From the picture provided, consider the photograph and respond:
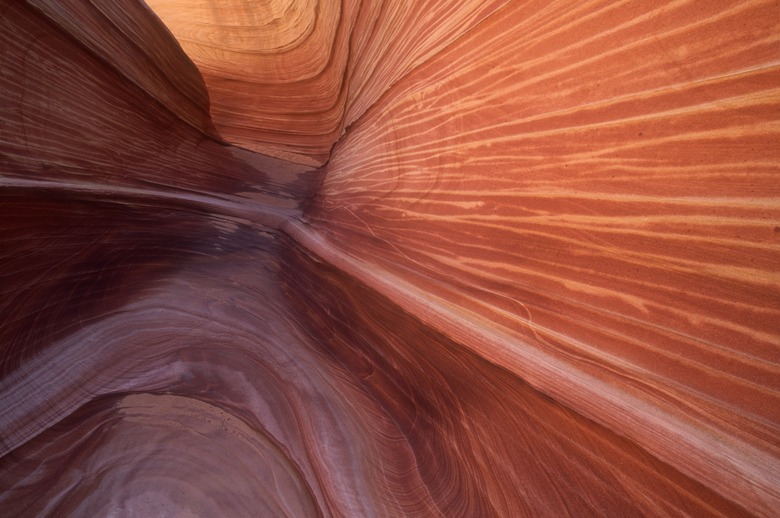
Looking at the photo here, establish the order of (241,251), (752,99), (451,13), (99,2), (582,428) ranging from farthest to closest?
(241,251) → (99,2) → (451,13) → (582,428) → (752,99)

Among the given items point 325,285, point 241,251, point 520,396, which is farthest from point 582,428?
point 241,251

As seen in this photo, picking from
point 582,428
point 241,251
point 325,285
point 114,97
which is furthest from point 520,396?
point 114,97

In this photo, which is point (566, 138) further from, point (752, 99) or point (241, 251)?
point (241, 251)

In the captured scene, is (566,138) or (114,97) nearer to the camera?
(566,138)

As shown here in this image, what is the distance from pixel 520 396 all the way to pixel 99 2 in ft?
2.70

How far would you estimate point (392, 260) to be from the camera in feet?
2.01

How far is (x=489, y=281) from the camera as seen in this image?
0.48 metres

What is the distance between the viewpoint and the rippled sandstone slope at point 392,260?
0.32m

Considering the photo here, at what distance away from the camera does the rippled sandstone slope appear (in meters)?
0.32

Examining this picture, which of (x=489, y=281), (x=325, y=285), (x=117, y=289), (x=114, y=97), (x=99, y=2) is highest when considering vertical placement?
(x=99, y=2)

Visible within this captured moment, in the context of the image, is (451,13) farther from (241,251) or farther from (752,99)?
(241,251)

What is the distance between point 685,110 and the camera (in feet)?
1.06

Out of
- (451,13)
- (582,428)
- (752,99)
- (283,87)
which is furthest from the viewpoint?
(283,87)

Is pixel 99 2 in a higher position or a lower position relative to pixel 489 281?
higher
